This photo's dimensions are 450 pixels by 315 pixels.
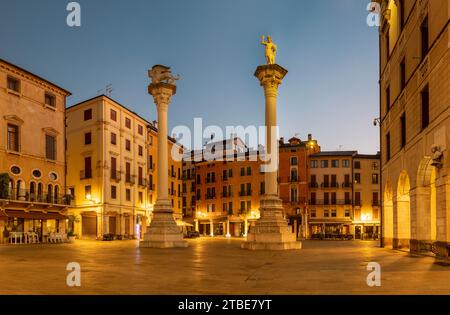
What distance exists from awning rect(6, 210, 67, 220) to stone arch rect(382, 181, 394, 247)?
31112 mm

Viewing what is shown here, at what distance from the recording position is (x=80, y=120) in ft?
199

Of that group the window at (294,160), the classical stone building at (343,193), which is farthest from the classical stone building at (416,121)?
the classical stone building at (343,193)

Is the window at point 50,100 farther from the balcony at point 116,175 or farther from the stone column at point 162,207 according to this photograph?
the stone column at point 162,207

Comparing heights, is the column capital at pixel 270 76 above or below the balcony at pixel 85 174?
above

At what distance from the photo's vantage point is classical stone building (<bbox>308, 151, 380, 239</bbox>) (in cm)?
8512

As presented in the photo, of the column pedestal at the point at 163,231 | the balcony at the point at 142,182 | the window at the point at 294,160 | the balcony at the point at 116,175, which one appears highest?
the window at the point at 294,160

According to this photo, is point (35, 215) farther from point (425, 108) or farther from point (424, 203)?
point (425, 108)

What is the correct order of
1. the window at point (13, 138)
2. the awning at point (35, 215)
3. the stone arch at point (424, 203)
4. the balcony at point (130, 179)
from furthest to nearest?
the balcony at point (130, 179) → the window at point (13, 138) → the awning at point (35, 215) → the stone arch at point (424, 203)

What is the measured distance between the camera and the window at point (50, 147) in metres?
47.7

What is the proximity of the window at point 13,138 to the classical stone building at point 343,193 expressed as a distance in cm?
5595

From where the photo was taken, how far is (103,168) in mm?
57656

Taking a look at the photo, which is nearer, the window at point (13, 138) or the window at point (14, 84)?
the window at point (13, 138)

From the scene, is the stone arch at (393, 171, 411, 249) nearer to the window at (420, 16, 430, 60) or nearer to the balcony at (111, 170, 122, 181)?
the window at (420, 16, 430, 60)
